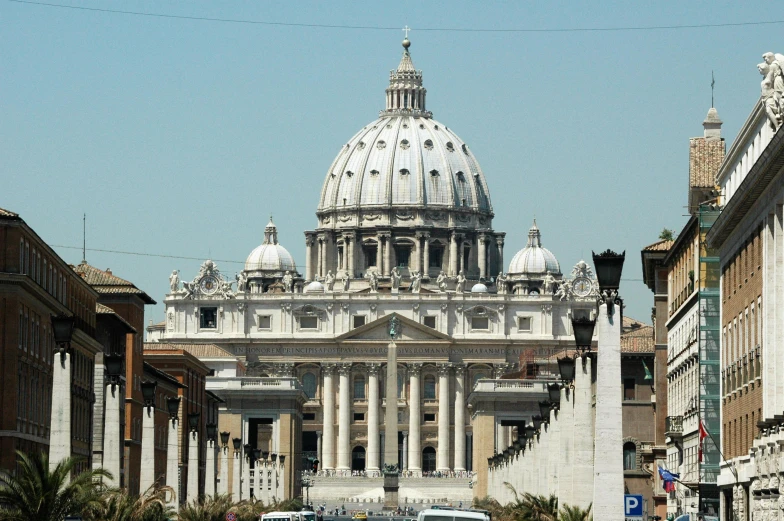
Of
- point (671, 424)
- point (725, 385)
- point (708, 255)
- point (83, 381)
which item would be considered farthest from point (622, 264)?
point (83, 381)

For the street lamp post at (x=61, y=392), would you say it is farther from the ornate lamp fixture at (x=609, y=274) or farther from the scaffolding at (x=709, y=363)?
the scaffolding at (x=709, y=363)

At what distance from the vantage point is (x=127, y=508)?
45.6 m

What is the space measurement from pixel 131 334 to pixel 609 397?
5402 cm

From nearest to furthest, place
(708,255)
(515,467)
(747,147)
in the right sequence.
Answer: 1. (747,147)
2. (708,255)
3. (515,467)

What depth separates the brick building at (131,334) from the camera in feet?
271

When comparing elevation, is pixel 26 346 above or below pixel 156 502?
above

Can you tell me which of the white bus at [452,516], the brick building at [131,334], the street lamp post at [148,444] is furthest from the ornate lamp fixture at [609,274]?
the brick building at [131,334]

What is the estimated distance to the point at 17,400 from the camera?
2222 inches

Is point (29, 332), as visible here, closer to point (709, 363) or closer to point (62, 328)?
point (709, 363)

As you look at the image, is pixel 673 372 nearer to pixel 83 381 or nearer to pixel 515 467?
pixel 515 467

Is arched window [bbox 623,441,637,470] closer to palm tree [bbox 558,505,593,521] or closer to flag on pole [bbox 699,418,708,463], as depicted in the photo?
flag on pole [bbox 699,418,708,463]

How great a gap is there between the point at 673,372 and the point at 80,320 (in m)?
18.5

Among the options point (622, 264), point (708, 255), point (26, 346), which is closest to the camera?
point (622, 264)

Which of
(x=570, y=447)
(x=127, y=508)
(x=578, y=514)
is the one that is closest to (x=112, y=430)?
(x=127, y=508)
